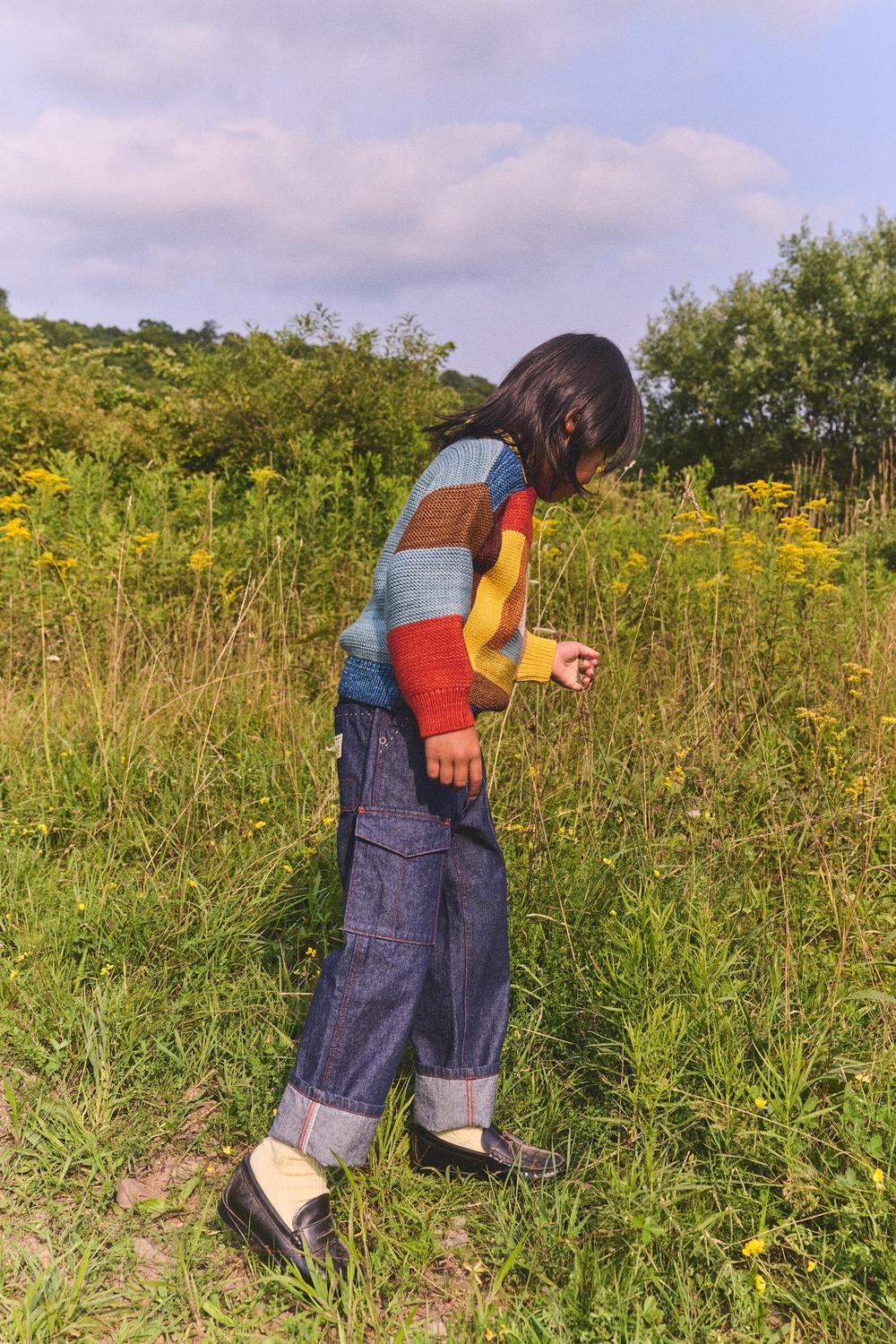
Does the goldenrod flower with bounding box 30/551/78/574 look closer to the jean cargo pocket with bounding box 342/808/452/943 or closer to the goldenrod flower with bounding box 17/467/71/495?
the goldenrod flower with bounding box 17/467/71/495

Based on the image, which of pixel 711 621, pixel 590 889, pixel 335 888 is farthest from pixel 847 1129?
pixel 711 621

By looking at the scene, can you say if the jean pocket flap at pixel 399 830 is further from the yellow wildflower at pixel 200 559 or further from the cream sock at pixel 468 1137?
the yellow wildflower at pixel 200 559

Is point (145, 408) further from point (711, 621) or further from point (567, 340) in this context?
point (567, 340)

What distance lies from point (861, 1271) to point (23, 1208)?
1.61 meters

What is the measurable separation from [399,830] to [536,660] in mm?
604

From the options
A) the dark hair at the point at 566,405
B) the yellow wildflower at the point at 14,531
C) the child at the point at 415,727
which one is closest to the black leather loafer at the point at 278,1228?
the child at the point at 415,727

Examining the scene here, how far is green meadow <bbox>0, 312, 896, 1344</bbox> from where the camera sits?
171 cm

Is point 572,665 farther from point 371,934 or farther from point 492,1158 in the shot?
point 492,1158

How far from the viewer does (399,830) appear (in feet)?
5.83

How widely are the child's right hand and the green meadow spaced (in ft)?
2.50

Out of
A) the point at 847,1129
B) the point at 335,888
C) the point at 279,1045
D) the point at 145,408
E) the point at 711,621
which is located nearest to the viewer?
the point at 847,1129

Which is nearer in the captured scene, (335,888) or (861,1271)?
(861,1271)

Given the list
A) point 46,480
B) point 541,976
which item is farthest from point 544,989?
point 46,480

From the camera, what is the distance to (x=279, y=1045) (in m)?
2.28
